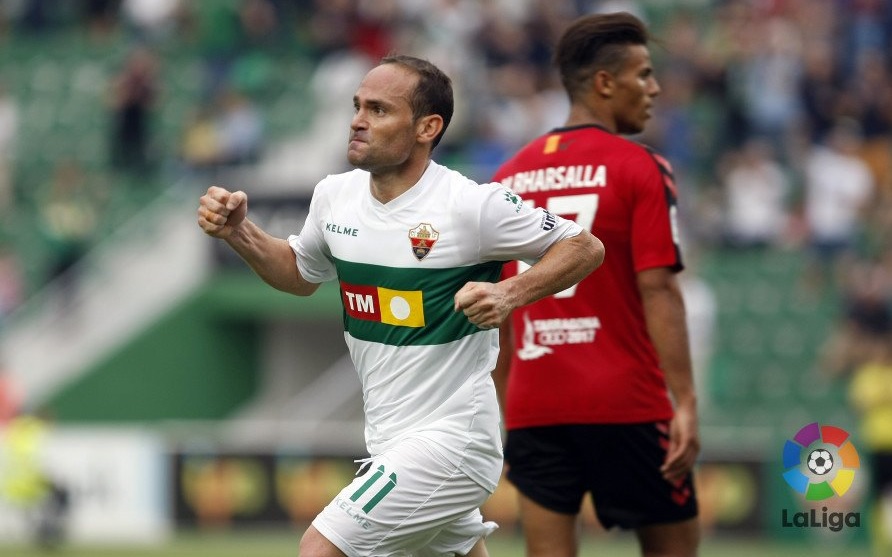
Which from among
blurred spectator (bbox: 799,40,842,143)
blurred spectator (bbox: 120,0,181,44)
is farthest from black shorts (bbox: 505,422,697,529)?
blurred spectator (bbox: 120,0,181,44)

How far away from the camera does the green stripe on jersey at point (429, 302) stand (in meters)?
6.36

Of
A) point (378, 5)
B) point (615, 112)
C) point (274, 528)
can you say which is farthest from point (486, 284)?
point (378, 5)

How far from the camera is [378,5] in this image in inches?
856

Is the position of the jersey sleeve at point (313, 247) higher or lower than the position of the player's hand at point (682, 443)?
higher

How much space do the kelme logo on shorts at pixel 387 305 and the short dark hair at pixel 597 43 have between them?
1.58 metres

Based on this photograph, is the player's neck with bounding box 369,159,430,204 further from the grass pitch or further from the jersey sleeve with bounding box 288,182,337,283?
the grass pitch

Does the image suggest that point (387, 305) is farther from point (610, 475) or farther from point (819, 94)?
point (819, 94)

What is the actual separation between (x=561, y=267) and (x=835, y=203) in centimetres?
1127

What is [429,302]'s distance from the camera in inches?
251

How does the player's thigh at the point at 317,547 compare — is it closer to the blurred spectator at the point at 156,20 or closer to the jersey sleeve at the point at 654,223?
the jersey sleeve at the point at 654,223

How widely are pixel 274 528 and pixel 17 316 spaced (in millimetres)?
6124

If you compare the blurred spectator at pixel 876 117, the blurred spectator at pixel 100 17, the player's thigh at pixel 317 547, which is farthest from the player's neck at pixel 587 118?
the blurred spectator at pixel 100 17

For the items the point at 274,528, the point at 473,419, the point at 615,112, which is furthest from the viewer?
the point at 274,528

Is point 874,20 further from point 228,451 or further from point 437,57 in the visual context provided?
point 228,451
